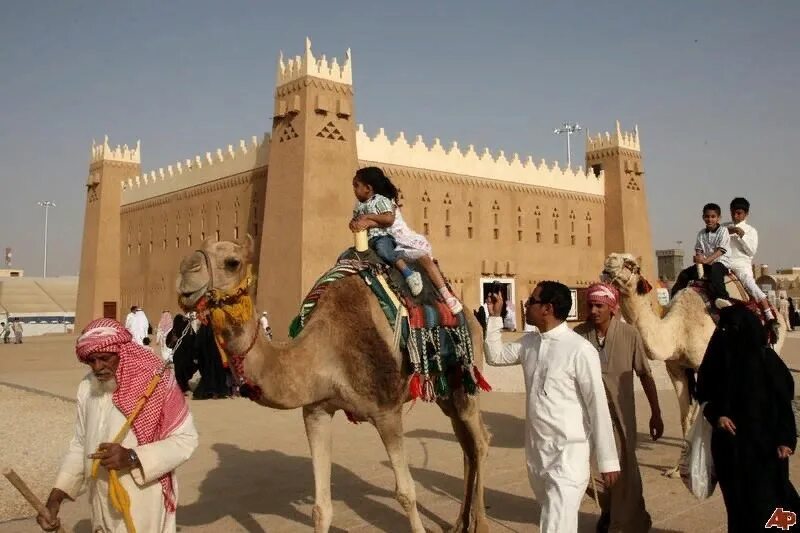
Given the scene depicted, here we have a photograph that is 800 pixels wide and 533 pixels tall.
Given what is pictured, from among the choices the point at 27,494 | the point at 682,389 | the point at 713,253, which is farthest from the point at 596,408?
the point at 713,253

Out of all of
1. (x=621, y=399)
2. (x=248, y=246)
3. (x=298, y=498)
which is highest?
(x=248, y=246)

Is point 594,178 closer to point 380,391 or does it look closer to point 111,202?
point 111,202

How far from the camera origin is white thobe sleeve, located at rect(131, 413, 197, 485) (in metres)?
3.08

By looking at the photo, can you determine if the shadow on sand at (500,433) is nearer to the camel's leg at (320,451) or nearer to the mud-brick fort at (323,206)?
the camel's leg at (320,451)

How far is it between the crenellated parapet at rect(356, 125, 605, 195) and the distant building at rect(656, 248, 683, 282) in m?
12.7

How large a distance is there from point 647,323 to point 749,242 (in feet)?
6.69

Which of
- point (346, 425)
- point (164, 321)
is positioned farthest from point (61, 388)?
point (346, 425)

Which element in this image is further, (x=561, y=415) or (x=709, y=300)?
(x=709, y=300)

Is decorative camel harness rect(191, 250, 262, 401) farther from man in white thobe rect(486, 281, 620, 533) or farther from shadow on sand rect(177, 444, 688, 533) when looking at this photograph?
shadow on sand rect(177, 444, 688, 533)

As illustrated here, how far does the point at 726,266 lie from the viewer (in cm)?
782

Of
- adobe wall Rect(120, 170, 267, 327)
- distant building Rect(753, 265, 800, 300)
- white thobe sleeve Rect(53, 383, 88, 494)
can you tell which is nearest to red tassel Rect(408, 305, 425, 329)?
white thobe sleeve Rect(53, 383, 88, 494)

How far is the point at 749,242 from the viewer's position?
26.3 feet

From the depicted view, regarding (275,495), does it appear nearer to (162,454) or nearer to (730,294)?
(162,454)

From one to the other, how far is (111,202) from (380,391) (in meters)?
31.0
